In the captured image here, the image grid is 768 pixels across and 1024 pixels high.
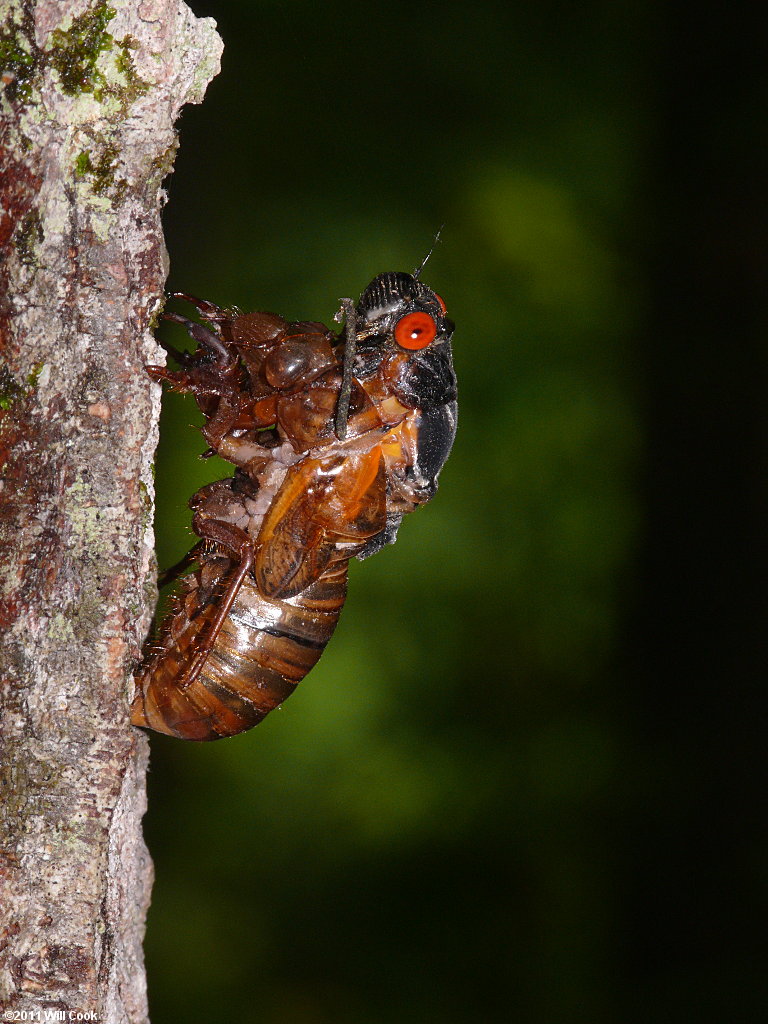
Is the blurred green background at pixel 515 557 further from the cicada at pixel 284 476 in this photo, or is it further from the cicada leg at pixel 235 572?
the cicada leg at pixel 235 572

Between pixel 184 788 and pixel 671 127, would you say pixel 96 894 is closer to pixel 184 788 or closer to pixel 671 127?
pixel 184 788

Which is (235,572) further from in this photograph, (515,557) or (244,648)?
(515,557)

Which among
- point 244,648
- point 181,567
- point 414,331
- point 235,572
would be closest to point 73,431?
point 235,572

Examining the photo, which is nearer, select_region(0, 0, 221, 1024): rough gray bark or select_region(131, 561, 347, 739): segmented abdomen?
select_region(0, 0, 221, 1024): rough gray bark

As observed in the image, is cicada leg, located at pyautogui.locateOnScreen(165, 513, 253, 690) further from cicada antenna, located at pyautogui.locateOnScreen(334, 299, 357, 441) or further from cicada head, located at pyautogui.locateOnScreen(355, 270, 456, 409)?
cicada head, located at pyautogui.locateOnScreen(355, 270, 456, 409)

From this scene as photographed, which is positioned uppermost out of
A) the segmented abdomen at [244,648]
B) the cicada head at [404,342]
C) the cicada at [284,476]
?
the cicada head at [404,342]

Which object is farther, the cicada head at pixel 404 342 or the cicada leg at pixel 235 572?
the cicada head at pixel 404 342

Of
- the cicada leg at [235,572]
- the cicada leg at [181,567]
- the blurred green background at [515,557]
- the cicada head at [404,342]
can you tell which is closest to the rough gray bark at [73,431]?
the cicada leg at [235,572]

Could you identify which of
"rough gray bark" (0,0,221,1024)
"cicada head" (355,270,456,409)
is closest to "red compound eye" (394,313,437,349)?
"cicada head" (355,270,456,409)
